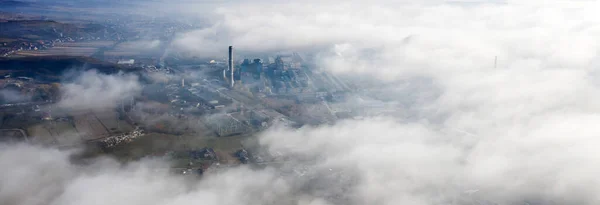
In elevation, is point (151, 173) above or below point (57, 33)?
below

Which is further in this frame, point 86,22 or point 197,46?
point 86,22

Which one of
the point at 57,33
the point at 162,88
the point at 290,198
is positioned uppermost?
the point at 57,33

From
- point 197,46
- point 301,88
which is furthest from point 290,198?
point 197,46

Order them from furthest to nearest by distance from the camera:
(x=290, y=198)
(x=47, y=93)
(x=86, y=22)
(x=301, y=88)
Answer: (x=86, y=22), (x=301, y=88), (x=47, y=93), (x=290, y=198)

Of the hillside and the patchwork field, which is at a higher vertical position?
the patchwork field

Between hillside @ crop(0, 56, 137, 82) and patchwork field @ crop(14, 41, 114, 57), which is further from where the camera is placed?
patchwork field @ crop(14, 41, 114, 57)

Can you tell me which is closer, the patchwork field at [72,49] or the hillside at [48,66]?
the hillside at [48,66]

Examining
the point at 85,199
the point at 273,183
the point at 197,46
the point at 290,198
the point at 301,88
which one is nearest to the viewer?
the point at 85,199

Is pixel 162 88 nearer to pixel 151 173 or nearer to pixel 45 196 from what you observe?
pixel 151 173

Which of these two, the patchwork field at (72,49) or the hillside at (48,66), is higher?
the patchwork field at (72,49)

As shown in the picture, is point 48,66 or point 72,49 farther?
point 72,49

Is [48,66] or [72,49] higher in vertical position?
[72,49]
